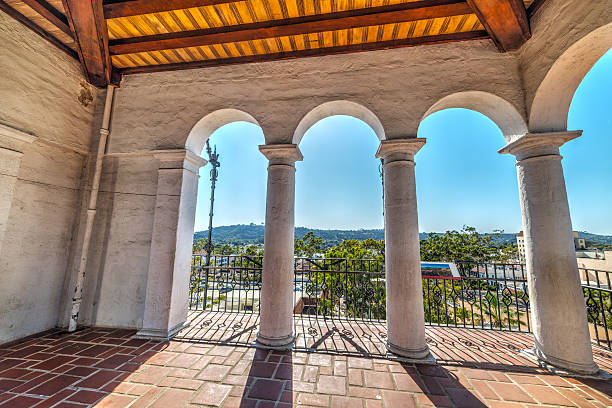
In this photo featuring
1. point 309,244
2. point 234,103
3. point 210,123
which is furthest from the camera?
point 309,244

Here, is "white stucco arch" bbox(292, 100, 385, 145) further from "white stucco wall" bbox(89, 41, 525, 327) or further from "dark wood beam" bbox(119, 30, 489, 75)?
"dark wood beam" bbox(119, 30, 489, 75)

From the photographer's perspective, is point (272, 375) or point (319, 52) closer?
point (272, 375)

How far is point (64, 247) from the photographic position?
4.23 meters

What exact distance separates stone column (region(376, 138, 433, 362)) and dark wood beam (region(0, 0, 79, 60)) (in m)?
5.47

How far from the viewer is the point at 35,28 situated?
3.74m

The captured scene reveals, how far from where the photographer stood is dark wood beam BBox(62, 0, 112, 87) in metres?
3.41

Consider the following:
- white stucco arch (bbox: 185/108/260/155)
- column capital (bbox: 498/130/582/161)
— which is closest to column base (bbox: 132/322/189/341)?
white stucco arch (bbox: 185/108/260/155)

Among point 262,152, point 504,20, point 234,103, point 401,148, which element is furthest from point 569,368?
point 234,103

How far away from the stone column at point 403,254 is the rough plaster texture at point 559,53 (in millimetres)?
1627

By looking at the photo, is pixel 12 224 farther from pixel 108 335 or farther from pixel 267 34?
pixel 267 34

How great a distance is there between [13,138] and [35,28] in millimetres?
1754

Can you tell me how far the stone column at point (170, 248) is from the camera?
12.7 ft

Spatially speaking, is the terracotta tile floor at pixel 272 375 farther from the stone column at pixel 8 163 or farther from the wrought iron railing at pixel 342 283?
the stone column at pixel 8 163

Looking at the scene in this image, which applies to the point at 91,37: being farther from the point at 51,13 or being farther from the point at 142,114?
the point at 142,114
